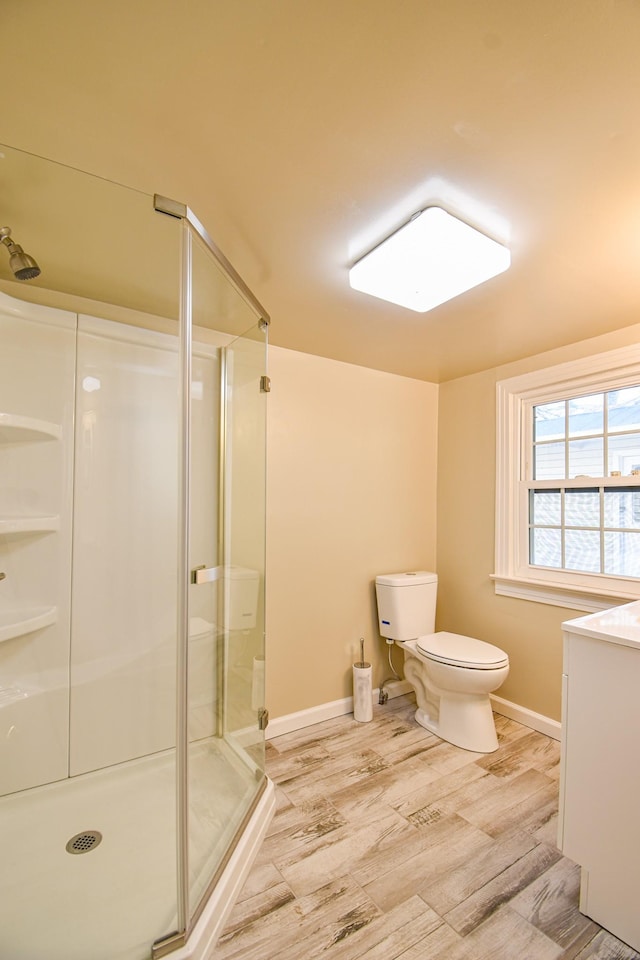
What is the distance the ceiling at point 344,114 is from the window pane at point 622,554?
4.31 ft

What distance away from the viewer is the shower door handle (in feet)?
4.66

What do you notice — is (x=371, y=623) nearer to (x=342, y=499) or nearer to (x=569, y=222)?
(x=342, y=499)

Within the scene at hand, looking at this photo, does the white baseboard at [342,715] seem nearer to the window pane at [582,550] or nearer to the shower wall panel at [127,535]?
the shower wall panel at [127,535]

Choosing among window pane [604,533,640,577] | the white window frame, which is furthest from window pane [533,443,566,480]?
window pane [604,533,640,577]

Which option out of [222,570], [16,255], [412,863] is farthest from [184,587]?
[412,863]

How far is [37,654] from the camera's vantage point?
68.5 inches

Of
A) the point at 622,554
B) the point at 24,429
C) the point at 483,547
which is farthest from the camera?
the point at 483,547

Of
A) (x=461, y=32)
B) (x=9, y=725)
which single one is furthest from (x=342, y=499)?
(x=461, y=32)

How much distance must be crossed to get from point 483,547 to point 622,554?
0.76 meters

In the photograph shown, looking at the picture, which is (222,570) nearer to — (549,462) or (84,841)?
(84,841)

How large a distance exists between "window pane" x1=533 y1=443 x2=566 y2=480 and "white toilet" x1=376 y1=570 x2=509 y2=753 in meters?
0.92

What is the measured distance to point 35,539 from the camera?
1757 millimetres

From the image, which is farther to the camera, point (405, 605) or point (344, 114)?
point (405, 605)

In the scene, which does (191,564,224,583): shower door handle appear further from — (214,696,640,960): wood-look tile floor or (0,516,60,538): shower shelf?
(214,696,640,960): wood-look tile floor
